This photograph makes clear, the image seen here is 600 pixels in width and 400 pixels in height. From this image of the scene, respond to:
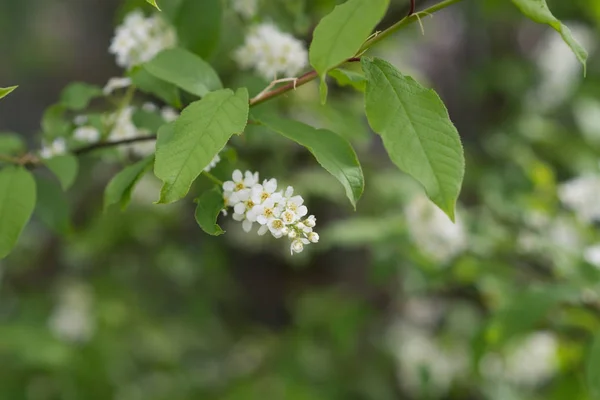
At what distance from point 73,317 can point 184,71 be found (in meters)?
1.86

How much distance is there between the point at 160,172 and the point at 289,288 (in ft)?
8.53

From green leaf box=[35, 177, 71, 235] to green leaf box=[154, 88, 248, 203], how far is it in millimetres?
499

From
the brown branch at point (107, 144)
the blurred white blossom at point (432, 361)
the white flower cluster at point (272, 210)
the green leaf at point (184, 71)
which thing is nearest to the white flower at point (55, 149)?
the brown branch at point (107, 144)

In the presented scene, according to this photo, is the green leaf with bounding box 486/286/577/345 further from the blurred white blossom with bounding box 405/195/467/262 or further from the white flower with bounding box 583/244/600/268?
the blurred white blossom with bounding box 405/195/467/262

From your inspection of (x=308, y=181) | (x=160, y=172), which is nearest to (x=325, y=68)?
(x=160, y=172)

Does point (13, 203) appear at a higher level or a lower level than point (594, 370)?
higher

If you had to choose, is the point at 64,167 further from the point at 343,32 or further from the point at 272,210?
the point at 343,32

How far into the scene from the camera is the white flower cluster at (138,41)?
1115 mm

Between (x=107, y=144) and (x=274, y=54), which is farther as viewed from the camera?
(x=274, y=54)

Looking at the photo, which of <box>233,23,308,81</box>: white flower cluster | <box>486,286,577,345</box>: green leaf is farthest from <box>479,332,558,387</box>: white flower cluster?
<box>233,23,308,81</box>: white flower cluster

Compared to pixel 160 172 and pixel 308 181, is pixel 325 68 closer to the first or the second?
pixel 160 172

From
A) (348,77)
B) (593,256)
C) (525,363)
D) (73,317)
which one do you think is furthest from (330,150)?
(73,317)

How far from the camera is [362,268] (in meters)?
3.09

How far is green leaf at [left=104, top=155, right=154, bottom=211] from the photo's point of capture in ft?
2.97
